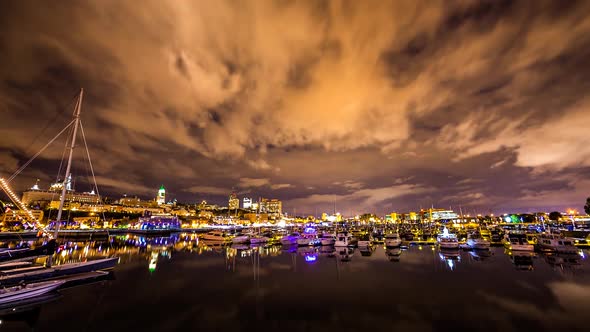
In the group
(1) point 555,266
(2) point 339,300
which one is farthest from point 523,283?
(2) point 339,300

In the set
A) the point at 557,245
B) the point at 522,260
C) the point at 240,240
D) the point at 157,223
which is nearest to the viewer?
the point at 522,260

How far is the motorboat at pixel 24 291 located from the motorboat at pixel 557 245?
2630 inches

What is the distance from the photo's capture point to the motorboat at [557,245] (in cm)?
3872

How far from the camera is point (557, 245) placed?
3997cm

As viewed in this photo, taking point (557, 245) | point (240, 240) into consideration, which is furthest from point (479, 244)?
point (240, 240)

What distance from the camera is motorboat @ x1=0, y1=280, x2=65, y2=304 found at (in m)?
15.4

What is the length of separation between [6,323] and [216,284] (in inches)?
530

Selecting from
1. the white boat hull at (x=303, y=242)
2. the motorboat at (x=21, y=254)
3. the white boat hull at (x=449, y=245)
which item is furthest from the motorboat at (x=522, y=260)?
the motorboat at (x=21, y=254)

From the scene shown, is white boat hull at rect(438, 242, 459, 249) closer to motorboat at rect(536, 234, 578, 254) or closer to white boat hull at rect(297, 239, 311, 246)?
motorboat at rect(536, 234, 578, 254)

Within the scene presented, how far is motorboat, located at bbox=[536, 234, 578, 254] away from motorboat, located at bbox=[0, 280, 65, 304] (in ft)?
219

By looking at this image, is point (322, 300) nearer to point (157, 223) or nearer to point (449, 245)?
point (449, 245)

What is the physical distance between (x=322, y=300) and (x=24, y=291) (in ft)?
69.7

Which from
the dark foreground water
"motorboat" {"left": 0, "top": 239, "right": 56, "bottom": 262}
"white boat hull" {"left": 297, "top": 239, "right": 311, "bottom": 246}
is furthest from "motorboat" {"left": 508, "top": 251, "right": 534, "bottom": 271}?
"motorboat" {"left": 0, "top": 239, "right": 56, "bottom": 262}

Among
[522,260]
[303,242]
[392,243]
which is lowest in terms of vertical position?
[522,260]
